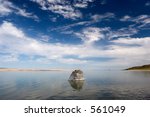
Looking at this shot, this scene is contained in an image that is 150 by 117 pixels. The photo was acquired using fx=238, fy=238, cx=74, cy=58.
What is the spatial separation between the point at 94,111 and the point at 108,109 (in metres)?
1.76

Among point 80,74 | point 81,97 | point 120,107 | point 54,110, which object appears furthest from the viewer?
point 80,74

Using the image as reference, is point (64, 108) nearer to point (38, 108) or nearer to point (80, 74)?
point (38, 108)

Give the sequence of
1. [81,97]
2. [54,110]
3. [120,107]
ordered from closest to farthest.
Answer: [54,110] < [120,107] < [81,97]

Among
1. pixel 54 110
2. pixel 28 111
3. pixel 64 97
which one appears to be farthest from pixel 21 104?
pixel 64 97

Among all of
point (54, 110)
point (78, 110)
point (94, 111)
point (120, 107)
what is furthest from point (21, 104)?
point (120, 107)

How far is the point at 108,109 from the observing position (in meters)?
25.7

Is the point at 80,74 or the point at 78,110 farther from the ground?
the point at 80,74

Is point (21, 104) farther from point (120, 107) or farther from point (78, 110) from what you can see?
point (120, 107)

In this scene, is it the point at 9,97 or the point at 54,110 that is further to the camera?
the point at 9,97

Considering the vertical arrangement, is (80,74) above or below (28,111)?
above

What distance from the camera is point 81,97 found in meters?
44.2

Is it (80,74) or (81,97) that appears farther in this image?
(80,74)

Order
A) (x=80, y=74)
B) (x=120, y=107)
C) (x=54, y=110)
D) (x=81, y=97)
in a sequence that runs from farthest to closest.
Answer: (x=80, y=74) < (x=81, y=97) < (x=120, y=107) < (x=54, y=110)

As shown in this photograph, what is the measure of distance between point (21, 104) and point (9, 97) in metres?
17.7
